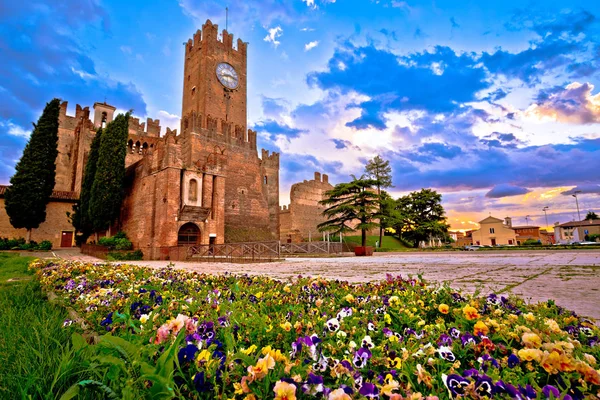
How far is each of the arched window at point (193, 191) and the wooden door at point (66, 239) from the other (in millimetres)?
17241

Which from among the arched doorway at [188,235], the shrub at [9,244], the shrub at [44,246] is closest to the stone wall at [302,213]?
the arched doorway at [188,235]

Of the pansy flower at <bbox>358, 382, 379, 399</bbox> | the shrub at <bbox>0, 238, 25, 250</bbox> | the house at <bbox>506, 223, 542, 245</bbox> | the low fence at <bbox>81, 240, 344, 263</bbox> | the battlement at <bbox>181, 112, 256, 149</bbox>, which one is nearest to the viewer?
the pansy flower at <bbox>358, 382, 379, 399</bbox>

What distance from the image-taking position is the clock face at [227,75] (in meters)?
38.8

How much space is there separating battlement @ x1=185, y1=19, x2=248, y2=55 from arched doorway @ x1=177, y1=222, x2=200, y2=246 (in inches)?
1058

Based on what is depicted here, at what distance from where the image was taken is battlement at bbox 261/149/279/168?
137 feet

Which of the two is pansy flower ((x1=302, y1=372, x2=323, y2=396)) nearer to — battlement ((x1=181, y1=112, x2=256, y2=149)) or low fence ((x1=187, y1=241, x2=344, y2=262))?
low fence ((x1=187, y1=241, x2=344, y2=262))

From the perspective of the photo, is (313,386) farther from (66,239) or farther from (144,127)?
(144,127)

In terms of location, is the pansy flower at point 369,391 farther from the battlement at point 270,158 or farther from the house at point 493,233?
the house at point 493,233

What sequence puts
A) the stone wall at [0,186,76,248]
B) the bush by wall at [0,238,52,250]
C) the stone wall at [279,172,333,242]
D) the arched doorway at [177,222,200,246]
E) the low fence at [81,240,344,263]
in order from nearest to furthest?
1. the low fence at [81,240,344,263]
2. the arched doorway at [177,222,200,246]
3. the bush by wall at [0,238,52,250]
4. the stone wall at [0,186,76,248]
5. the stone wall at [279,172,333,242]

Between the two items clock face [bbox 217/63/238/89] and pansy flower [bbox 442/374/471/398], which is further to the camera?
clock face [bbox 217/63/238/89]

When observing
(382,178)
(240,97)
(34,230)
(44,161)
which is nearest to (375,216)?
(382,178)

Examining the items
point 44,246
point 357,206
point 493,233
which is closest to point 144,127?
point 44,246

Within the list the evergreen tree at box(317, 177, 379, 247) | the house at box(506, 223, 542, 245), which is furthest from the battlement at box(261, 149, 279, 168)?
the house at box(506, 223, 542, 245)

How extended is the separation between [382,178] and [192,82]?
1053 inches
